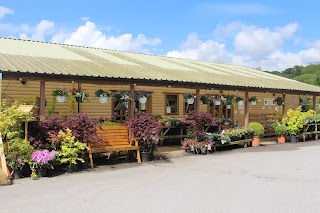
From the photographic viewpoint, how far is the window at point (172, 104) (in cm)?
1877

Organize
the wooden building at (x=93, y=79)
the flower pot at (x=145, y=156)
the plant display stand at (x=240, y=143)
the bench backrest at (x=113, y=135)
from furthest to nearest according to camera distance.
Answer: the plant display stand at (x=240, y=143) < the flower pot at (x=145, y=156) < the bench backrest at (x=113, y=135) < the wooden building at (x=93, y=79)

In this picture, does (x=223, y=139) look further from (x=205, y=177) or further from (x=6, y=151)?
(x=6, y=151)

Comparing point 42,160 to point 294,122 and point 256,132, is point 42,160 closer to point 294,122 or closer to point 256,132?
point 256,132

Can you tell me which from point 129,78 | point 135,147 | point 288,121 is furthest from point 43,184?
point 288,121

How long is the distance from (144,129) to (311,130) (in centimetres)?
1151

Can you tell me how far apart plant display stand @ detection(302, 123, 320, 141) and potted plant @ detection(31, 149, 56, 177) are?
42.6 ft

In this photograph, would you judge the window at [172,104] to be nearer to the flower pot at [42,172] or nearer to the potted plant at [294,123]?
the potted plant at [294,123]

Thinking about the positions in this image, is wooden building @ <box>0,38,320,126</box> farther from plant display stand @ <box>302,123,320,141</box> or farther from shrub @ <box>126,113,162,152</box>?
plant display stand @ <box>302,123,320,141</box>

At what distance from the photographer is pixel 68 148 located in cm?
895

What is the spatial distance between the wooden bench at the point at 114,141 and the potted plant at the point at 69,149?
699mm

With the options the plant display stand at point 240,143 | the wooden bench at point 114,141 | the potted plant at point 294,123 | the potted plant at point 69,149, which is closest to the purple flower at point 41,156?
the potted plant at point 69,149

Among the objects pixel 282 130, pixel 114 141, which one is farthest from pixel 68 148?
pixel 282 130

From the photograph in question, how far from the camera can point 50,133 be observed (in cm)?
916

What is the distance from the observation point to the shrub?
10.5 m
